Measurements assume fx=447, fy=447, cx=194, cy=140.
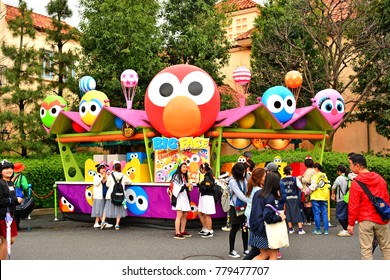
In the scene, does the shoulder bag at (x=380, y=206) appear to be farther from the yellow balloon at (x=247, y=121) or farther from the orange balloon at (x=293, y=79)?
the orange balloon at (x=293, y=79)

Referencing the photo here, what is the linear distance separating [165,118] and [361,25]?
1255 cm

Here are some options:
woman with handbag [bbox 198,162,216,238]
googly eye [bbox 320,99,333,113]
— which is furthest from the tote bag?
googly eye [bbox 320,99,333,113]

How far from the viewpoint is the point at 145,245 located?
8.65 meters

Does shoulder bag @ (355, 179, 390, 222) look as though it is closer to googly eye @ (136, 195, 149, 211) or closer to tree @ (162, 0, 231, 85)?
googly eye @ (136, 195, 149, 211)

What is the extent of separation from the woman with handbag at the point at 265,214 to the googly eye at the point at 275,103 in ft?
20.0

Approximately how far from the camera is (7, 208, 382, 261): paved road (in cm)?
768

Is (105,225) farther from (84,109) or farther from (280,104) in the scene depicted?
(280,104)

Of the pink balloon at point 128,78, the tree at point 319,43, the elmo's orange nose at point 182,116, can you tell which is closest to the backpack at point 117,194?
the elmo's orange nose at point 182,116

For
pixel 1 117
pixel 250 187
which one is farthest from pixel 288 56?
pixel 250 187

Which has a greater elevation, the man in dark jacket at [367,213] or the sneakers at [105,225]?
the man in dark jacket at [367,213]

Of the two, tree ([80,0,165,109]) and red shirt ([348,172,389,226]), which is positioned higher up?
tree ([80,0,165,109])

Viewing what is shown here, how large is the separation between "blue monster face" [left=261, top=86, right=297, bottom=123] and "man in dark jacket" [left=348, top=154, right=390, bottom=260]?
6040 millimetres

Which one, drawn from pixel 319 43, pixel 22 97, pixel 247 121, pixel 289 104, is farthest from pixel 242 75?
pixel 319 43

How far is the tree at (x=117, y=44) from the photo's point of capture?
18359 mm
